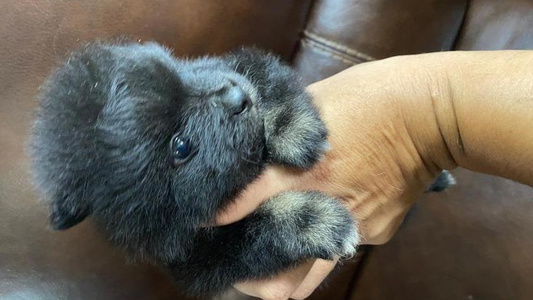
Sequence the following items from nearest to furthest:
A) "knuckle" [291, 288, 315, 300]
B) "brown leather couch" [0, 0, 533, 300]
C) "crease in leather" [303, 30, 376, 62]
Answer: "knuckle" [291, 288, 315, 300] → "brown leather couch" [0, 0, 533, 300] → "crease in leather" [303, 30, 376, 62]

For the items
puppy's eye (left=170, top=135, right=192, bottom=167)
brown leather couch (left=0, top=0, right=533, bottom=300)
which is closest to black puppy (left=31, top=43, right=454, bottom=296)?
puppy's eye (left=170, top=135, right=192, bottom=167)

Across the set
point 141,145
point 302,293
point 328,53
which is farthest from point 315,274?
point 328,53

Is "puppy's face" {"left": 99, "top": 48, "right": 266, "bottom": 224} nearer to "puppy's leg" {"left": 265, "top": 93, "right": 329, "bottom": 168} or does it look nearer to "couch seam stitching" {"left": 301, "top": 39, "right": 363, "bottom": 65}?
"puppy's leg" {"left": 265, "top": 93, "right": 329, "bottom": 168}

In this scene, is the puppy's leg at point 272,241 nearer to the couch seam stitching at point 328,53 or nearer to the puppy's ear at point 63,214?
the puppy's ear at point 63,214

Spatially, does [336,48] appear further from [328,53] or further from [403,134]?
[403,134]

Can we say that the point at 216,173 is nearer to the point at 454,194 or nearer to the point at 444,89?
the point at 444,89

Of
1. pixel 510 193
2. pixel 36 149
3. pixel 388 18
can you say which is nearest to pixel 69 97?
pixel 36 149
